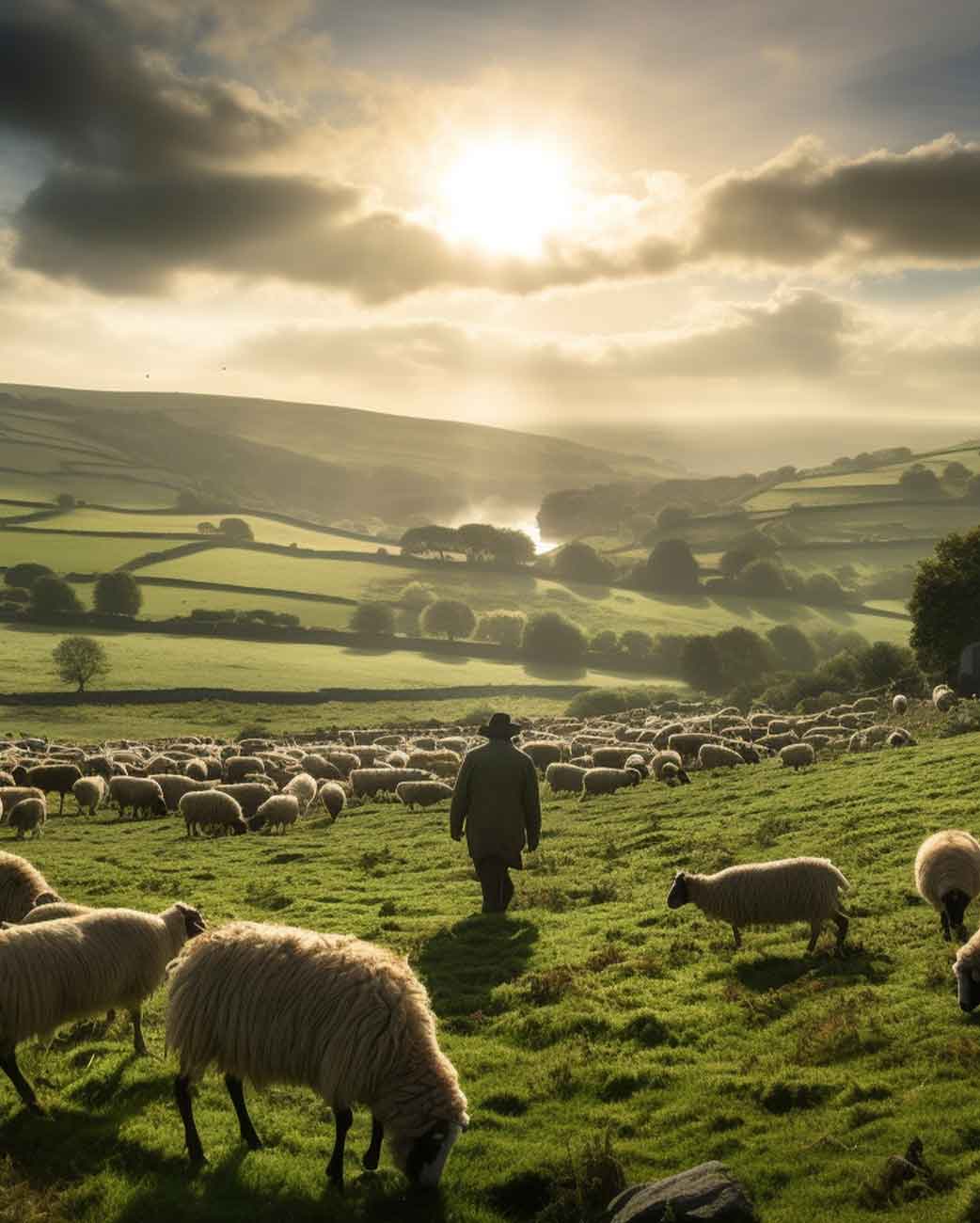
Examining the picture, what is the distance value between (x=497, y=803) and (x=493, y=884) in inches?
50.7

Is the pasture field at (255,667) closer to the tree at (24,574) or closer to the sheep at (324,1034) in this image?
the tree at (24,574)

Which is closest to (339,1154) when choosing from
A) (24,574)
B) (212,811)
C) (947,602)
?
(212,811)

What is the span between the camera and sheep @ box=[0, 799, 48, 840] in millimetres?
24609

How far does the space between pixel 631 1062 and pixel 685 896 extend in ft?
13.5

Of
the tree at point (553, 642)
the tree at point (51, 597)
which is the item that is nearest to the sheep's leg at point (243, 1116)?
the tree at point (51, 597)

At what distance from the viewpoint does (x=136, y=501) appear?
497ft

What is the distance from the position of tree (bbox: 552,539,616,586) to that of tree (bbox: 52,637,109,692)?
7281 cm

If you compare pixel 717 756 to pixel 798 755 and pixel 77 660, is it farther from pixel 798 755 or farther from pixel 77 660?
pixel 77 660

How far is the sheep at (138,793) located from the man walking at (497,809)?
17149 mm

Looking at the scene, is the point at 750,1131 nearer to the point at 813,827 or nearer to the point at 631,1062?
the point at 631,1062

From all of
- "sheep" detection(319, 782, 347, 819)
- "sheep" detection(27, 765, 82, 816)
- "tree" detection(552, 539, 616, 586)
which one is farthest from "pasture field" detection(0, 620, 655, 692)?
"sheep" detection(319, 782, 347, 819)

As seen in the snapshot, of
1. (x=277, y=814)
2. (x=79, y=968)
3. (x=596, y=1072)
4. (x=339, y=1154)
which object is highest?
(x=79, y=968)

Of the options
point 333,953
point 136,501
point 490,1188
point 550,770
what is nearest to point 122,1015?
point 333,953

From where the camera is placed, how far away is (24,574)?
95125mm
